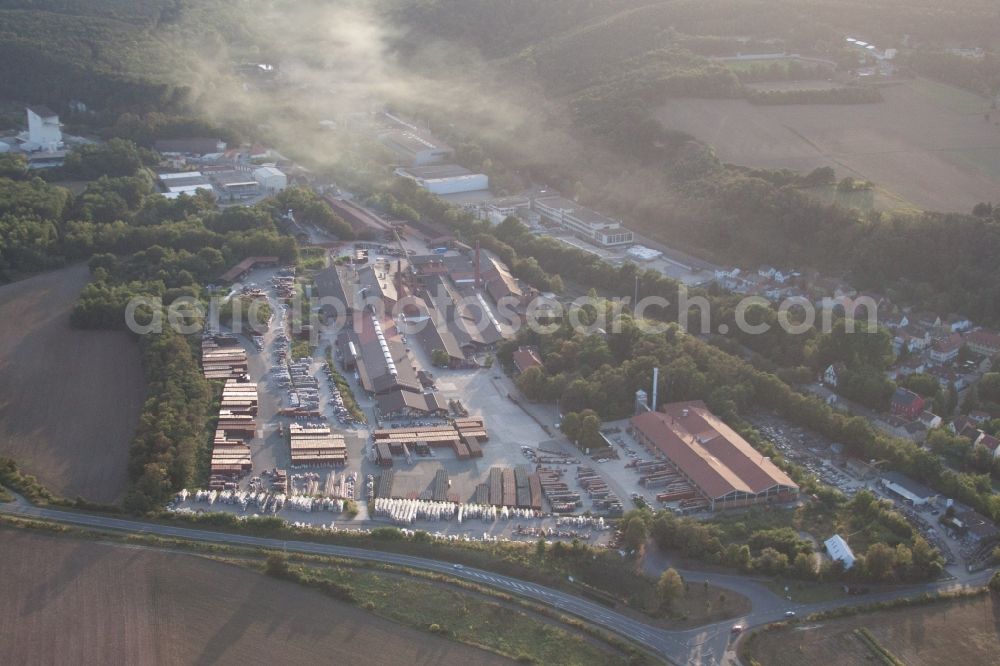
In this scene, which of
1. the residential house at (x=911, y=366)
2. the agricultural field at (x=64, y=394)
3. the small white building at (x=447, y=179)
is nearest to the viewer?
the agricultural field at (x=64, y=394)

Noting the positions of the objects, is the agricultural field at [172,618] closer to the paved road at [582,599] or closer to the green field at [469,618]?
the green field at [469,618]

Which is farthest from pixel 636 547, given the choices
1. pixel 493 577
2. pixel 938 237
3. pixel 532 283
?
pixel 938 237

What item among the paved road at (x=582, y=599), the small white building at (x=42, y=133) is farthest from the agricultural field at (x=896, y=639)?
the small white building at (x=42, y=133)

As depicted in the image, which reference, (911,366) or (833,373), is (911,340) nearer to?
(911,366)

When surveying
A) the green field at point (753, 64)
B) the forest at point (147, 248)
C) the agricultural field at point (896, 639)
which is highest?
the green field at point (753, 64)

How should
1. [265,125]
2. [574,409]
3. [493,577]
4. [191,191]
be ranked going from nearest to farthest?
1. [493,577]
2. [574,409]
3. [191,191]
4. [265,125]

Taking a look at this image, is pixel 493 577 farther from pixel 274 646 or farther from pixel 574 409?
pixel 574 409
